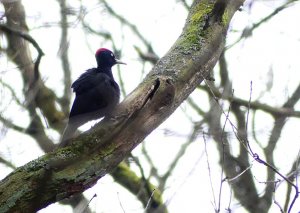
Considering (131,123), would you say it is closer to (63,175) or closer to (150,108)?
(150,108)

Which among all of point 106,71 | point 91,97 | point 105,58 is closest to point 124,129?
point 91,97

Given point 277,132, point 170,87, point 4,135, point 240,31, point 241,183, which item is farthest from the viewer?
point 240,31

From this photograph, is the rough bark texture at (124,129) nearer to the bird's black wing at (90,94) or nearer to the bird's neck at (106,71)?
the bird's black wing at (90,94)

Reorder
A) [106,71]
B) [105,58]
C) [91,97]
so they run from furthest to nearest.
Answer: [105,58]
[106,71]
[91,97]

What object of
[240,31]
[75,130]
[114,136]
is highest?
[240,31]

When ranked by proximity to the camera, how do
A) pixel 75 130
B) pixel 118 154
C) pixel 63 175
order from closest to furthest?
pixel 63 175, pixel 118 154, pixel 75 130

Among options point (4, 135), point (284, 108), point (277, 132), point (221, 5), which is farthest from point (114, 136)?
point (284, 108)

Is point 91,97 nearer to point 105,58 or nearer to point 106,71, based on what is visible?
point 106,71

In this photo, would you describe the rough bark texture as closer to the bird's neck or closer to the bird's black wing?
the bird's black wing

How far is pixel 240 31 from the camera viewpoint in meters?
6.07

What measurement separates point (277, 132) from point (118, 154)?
2644 mm

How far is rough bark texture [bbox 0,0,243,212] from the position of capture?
8.81 ft

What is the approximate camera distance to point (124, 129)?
9.82 feet

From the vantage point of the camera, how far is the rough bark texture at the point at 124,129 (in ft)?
8.81
